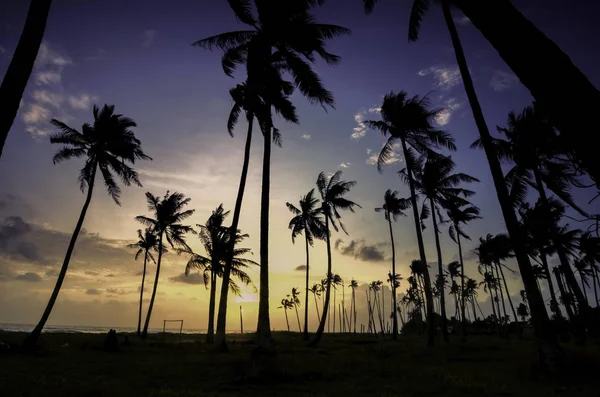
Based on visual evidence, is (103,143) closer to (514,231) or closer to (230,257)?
(230,257)

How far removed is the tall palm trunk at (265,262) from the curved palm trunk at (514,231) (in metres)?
8.35

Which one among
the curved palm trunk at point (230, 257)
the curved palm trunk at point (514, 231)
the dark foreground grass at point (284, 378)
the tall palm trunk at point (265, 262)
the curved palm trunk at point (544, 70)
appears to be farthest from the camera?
the curved palm trunk at point (230, 257)

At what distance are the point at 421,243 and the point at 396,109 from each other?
9048mm

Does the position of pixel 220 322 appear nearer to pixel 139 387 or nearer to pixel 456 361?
pixel 139 387

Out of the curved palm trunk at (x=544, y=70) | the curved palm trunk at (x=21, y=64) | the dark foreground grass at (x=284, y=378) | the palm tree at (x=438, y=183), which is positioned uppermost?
the palm tree at (x=438, y=183)

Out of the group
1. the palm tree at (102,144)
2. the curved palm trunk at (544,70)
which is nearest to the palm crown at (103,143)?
the palm tree at (102,144)

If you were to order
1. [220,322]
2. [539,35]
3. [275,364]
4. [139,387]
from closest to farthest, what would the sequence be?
[539,35] → [139,387] → [275,364] → [220,322]

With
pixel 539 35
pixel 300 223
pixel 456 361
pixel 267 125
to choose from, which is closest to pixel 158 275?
pixel 300 223

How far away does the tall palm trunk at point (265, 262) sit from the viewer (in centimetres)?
1227

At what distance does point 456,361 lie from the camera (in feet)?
52.7

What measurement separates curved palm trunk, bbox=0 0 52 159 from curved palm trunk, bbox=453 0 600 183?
19.4 ft

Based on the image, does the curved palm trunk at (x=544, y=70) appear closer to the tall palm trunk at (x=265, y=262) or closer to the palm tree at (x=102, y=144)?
the tall palm trunk at (x=265, y=262)

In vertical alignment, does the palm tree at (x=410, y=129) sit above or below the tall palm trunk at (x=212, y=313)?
above

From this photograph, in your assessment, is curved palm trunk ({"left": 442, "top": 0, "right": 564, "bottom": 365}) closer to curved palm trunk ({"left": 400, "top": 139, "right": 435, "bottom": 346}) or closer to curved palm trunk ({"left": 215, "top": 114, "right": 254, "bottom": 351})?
curved palm trunk ({"left": 400, "top": 139, "right": 435, "bottom": 346})
